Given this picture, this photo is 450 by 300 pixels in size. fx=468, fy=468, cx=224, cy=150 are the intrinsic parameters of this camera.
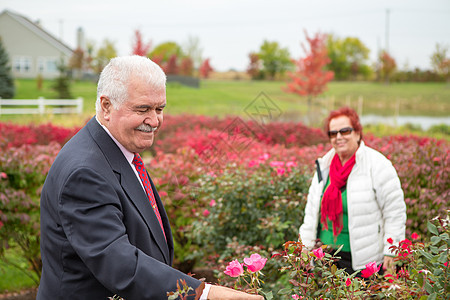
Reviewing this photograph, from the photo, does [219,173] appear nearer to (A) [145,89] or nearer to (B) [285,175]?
(B) [285,175]

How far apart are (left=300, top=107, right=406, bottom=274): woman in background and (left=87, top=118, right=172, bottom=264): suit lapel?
70.0 inches

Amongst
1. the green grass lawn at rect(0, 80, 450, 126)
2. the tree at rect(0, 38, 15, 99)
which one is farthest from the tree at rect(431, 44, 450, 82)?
the tree at rect(0, 38, 15, 99)

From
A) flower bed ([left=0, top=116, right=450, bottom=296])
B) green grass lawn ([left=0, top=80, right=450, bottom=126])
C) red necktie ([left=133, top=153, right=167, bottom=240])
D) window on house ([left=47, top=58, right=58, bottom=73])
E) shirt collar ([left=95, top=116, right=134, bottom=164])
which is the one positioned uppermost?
window on house ([left=47, top=58, right=58, bottom=73])

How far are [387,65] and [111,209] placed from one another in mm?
59079

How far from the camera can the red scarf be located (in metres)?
3.37

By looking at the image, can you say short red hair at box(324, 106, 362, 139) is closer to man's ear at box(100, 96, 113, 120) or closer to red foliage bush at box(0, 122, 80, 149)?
man's ear at box(100, 96, 113, 120)

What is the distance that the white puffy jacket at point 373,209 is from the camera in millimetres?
3305

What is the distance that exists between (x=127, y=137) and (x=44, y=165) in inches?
129

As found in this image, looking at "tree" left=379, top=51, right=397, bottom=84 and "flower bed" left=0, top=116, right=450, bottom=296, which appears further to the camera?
"tree" left=379, top=51, right=397, bottom=84

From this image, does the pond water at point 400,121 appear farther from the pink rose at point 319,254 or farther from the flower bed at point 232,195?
the pink rose at point 319,254

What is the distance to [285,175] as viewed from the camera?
170 inches

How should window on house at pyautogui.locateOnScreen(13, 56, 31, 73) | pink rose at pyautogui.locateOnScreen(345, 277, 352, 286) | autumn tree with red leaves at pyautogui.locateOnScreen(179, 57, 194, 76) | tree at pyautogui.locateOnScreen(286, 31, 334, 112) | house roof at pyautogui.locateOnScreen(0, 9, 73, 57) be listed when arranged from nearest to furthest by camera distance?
1. pink rose at pyautogui.locateOnScreen(345, 277, 352, 286)
2. tree at pyautogui.locateOnScreen(286, 31, 334, 112)
3. house roof at pyautogui.locateOnScreen(0, 9, 73, 57)
4. window on house at pyautogui.locateOnScreen(13, 56, 31, 73)
5. autumn tree with red leaves at pyautogui.locateOnScreen(179, 57, 194, 76)

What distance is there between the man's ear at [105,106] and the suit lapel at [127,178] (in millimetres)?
54

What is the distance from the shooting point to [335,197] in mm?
3393
